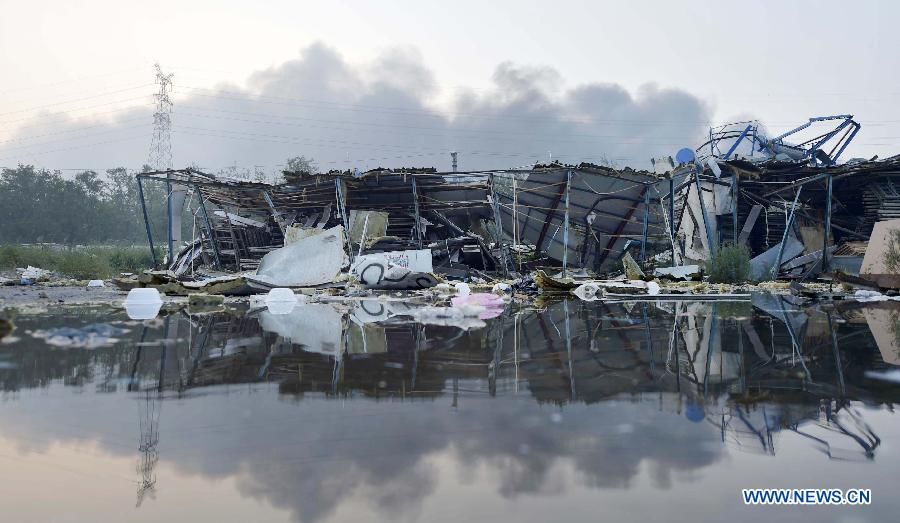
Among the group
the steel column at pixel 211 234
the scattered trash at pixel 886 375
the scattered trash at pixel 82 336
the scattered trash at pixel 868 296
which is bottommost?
the scattered trash at pixel 868 296

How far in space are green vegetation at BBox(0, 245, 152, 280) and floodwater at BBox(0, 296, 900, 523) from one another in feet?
47.2

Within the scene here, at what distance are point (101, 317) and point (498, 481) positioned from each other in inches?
238

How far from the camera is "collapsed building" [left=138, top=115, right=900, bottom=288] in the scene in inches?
560

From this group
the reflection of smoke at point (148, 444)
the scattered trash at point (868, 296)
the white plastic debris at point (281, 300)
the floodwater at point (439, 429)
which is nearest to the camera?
the floodwater at point (439, 429)

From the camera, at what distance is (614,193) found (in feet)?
50.2

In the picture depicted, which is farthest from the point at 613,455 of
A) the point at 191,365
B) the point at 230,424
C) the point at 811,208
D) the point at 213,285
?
the point at 811,208

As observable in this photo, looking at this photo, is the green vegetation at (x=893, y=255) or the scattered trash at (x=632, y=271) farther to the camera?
the scattered trash at (x=632, y=271)

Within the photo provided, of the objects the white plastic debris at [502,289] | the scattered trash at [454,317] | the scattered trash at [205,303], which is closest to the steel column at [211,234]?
the scattered trash at [205,303]

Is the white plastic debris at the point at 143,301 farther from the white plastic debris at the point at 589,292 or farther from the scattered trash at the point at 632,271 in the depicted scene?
the scattered trash at the point at 632,271

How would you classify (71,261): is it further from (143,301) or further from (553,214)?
(553,214)

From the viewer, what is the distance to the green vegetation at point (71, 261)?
661 inches

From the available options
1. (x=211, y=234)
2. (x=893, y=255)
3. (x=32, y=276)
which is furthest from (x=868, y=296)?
(x=32, y=276)

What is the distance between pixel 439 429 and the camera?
7.16 feet

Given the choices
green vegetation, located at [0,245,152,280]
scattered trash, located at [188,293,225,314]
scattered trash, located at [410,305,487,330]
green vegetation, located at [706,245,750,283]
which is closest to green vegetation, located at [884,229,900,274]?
green vegetation, located at [706,245,750,283]
